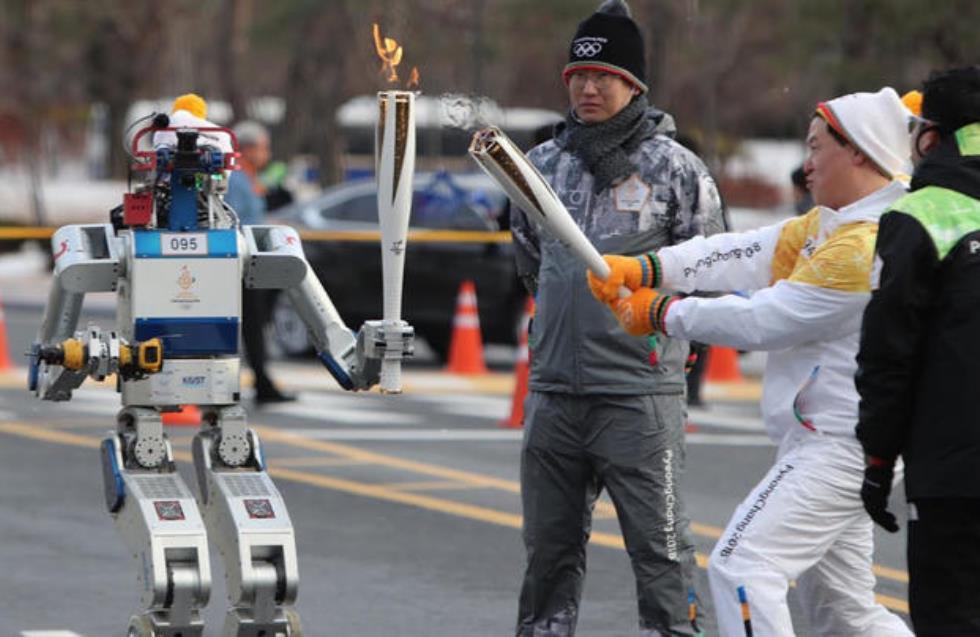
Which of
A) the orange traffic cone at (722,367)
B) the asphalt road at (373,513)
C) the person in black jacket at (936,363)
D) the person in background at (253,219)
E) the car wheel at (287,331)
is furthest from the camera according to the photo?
the car wheel at (287,331)

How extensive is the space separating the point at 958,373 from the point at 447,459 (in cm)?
852

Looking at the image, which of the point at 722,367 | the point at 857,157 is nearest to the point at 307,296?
the point at 857,157

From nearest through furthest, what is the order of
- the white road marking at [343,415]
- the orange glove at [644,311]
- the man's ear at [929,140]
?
the man's ear at [929,140] < the orange glove at [644,311] < the white road marking at [343,415]

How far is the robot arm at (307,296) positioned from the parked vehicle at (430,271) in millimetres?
11717

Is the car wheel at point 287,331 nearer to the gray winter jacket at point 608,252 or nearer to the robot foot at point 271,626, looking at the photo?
the robot foot at point 271,626

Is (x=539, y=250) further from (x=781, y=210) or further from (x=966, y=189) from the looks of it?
(x=781, y=210)

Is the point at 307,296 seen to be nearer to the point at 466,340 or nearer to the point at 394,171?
the point at 394,171

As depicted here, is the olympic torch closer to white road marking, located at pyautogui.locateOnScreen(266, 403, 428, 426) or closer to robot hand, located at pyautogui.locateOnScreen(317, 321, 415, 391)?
robot hand, located at pyautogui.locateOnScreen(317, 321, 415, 391)

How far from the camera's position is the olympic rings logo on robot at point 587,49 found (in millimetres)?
7363

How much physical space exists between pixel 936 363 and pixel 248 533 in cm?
259

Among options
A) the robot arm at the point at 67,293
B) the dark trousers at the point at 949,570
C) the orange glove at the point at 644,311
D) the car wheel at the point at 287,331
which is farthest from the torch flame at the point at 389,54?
the car wheel at the point at 287,331

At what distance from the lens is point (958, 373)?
5.63 m

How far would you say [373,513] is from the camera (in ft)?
39.1

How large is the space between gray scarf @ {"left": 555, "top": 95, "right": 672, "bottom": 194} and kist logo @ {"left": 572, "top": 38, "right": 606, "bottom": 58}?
0.19m
